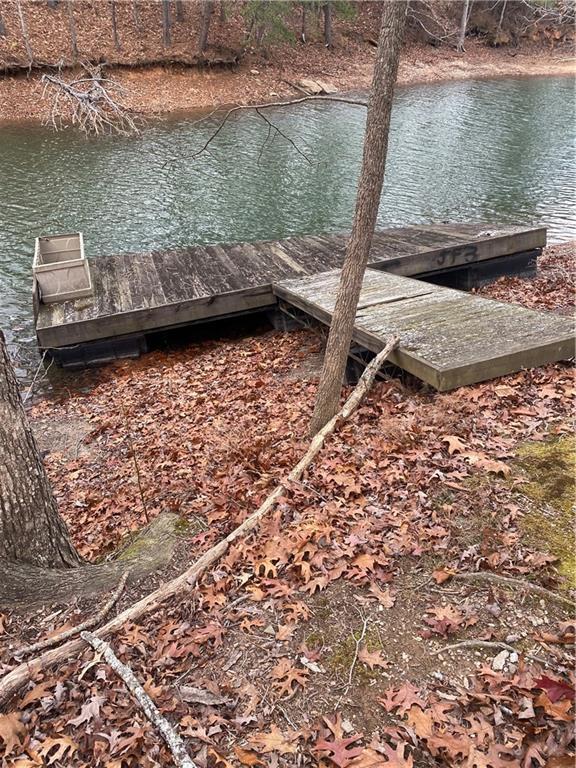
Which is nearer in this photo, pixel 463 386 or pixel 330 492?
pixel 330 492

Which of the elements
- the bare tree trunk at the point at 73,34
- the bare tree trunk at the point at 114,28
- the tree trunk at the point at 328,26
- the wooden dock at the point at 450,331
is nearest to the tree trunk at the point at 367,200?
the wooden dock at the point at 450,331

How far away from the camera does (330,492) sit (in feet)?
15.8

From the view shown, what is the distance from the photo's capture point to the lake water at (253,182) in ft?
56.4

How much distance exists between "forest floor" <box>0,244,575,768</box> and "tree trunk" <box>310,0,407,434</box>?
54 cm

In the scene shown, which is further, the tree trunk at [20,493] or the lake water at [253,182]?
the lake water at [253,182]

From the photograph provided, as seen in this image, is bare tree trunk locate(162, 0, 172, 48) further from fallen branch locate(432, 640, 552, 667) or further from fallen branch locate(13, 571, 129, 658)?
fallen branch locate(432, 640, 552, 667)

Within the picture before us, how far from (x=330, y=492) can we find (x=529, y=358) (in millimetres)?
3212

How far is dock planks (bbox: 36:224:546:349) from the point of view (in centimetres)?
1048

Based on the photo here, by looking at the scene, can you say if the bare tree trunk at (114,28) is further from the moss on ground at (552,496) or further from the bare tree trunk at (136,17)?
the moss on ground at (552,496)

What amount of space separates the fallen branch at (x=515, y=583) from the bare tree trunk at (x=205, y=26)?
40.2 meters

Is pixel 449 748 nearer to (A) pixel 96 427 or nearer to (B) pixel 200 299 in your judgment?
(A) pixel 96 427

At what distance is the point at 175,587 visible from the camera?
13.0 feet

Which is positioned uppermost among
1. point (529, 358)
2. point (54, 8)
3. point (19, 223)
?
point (54, 8)

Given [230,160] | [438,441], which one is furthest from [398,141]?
[438,441]
